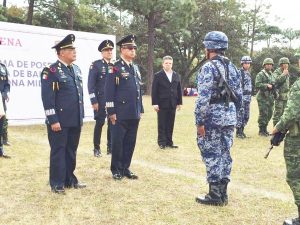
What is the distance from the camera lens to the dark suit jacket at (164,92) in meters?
9.66

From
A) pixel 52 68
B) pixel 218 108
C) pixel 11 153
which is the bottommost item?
pixel 11 153

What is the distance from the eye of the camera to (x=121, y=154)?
6648 mm

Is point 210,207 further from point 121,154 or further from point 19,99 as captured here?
point 19,99

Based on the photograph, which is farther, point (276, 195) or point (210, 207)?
point (276, 195)

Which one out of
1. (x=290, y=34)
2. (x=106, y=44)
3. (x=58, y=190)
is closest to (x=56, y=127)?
(x=58, y=190)

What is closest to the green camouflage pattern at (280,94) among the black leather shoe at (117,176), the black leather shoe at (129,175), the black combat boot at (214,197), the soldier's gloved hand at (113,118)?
the black leather shoe at (129,175)

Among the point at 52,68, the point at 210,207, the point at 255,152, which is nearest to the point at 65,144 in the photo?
the point at 52,68

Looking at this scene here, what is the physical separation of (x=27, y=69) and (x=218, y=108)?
8.35 metres

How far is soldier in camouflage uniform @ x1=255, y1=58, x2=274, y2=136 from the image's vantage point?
11269 millimetres

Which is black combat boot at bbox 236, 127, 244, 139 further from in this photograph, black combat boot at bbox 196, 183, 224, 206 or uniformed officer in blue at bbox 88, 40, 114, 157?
black combat boot at bbox 196, 183, 224, 206

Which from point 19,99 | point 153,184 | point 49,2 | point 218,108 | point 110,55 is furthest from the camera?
point 49,2

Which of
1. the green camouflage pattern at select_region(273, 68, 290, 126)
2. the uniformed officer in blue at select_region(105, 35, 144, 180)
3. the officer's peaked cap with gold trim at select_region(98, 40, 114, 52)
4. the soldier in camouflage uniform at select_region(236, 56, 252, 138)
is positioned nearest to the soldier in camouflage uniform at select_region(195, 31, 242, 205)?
the uniformed officer in blue at select_region(105, 35, 144, 180)

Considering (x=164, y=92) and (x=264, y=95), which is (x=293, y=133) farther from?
(x=264, y=95)

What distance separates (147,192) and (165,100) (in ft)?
12.9
